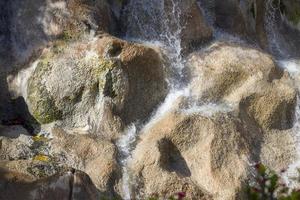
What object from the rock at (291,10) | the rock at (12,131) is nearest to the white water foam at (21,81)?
the rock at (12,131)

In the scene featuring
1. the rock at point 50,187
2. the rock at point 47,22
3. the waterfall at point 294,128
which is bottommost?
the waterfall at point 294,128

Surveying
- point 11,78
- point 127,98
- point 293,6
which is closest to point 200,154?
point 127,98

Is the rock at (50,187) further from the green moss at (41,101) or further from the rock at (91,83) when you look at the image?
the green moss at (41,101)

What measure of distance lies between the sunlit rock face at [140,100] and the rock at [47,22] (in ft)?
0.09

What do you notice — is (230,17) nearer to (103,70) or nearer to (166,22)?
(166,22)

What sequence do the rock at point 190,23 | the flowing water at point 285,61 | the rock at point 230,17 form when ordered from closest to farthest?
the flowing water at point 285,61, the rock at point 190,23, the rock at point 230,17

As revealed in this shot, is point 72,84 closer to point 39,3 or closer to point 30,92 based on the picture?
point 30,92

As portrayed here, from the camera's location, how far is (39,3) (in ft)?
48.1

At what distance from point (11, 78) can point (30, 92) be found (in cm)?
84

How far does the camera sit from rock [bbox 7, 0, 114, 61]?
47.0 ft

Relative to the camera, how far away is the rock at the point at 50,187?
31.6 feet

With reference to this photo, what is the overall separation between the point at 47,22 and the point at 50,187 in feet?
18.6

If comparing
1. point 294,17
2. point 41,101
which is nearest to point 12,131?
point 41,101

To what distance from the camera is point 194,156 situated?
12.5 metres
